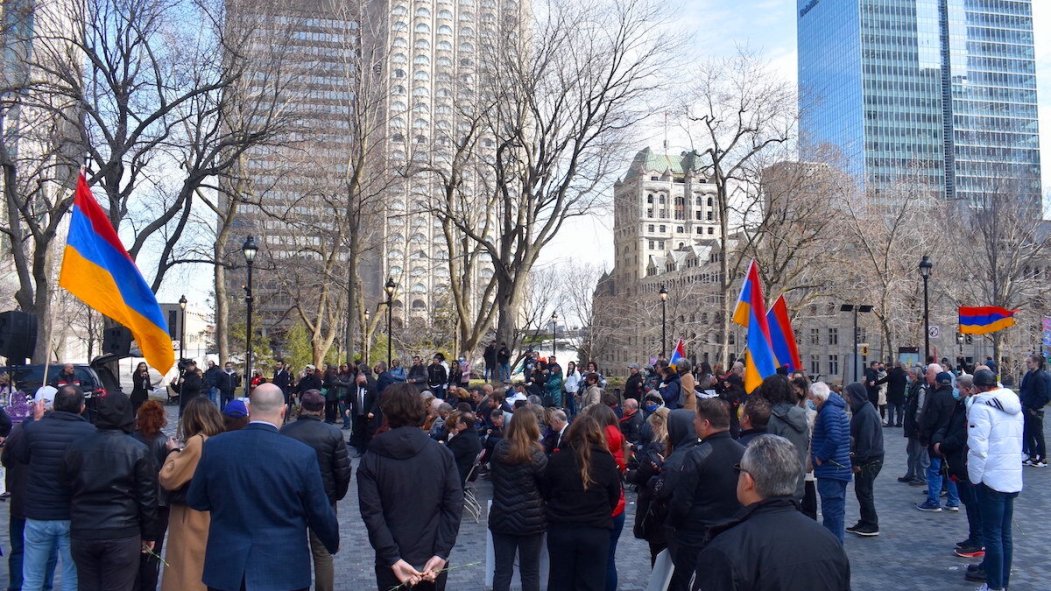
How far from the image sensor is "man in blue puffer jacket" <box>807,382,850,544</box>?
9.25 meters

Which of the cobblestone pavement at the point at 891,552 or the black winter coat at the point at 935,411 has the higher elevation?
the black winter coat at the point at 935,411

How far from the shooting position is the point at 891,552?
382 inches

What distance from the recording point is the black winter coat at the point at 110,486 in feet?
19.5

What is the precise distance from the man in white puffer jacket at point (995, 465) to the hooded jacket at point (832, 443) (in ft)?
4.96

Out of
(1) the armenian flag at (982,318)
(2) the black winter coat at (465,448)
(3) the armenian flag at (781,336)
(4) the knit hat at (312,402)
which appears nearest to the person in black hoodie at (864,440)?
(3) the armenian flag at (781,336)

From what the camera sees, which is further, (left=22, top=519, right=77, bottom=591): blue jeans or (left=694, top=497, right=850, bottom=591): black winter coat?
(left=22, top=519, right=77, bottom=591): blue jeans

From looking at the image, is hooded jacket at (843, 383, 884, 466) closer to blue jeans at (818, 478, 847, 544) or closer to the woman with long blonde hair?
blue jeans at (818, 478, 847, 544)

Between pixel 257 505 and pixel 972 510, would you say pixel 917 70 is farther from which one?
pixel 257 505

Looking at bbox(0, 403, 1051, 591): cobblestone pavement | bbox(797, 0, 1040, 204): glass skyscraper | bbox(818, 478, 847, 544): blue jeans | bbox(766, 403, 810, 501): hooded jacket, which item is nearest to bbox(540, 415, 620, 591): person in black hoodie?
bbox(0, 403, 1051, 591): cobblestone pavement

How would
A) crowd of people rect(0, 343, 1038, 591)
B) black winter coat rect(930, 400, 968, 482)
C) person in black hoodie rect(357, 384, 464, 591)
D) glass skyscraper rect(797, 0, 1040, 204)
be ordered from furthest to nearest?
glass skyscraper rect(797, 0, 1040, 204)
black winter coat rect(930, 400, 968, 482)
person in black hoodie rect(357, 384, 464, 591)
crowd of people rect(0, 343, 1038, 591)

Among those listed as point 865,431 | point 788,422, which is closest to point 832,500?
point 865,431

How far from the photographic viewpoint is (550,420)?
9.29 meters

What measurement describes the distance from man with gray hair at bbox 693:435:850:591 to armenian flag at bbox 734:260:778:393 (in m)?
7.67

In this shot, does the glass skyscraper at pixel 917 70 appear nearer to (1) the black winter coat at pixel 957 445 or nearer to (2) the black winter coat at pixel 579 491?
(1) the black winter coat at pixel 957 445
